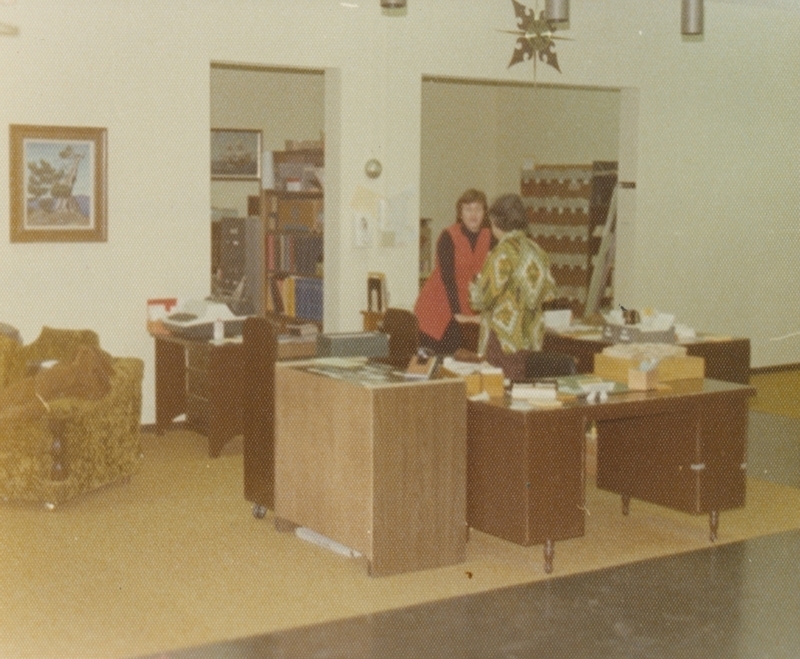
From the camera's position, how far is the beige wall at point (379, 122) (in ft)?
26.8

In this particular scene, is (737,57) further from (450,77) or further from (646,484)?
(646,484)

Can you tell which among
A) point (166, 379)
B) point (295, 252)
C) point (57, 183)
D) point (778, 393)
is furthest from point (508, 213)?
point (778, 393)

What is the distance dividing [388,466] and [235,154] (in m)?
8.29

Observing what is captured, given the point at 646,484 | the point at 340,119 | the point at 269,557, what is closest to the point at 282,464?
the point at 269,557

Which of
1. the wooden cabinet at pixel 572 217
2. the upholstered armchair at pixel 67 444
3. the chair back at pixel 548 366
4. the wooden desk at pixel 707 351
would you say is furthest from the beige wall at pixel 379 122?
the chair back at pixel 548 366

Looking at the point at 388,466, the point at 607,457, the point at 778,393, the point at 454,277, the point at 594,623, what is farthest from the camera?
the point at 778,393

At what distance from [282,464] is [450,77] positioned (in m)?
4.59

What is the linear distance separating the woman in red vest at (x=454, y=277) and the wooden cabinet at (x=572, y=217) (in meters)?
4.02

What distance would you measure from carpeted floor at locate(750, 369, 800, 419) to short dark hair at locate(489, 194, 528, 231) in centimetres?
388

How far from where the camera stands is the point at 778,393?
35.4 ft

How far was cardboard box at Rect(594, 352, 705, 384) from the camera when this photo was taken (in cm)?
629

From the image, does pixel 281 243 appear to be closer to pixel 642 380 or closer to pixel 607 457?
pixel 607 457

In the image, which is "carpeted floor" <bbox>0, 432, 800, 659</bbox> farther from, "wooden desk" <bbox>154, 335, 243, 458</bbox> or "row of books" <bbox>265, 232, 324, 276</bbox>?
"row of books" <bbox>265, 232, 324, 276</bbox>

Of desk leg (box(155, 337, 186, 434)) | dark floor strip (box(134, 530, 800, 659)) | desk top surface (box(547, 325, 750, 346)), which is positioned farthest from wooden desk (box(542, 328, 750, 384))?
desk leg (box(155, 337, 186, 434))
